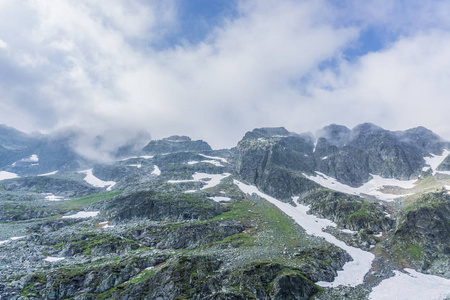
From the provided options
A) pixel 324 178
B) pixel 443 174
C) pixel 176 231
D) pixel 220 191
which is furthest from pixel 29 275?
pixel 443 174

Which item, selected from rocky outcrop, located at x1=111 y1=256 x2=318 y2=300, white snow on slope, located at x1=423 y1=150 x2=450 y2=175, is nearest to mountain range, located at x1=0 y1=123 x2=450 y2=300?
rocky outcrop, located at x1=111 y1=256 x2=318 y2=300

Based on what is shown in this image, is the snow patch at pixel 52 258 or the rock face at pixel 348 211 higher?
the rock face at pixel 348 211

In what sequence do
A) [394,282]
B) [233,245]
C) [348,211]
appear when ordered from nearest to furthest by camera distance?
1. [394,282]
2. [233,245]
3. [348,211]

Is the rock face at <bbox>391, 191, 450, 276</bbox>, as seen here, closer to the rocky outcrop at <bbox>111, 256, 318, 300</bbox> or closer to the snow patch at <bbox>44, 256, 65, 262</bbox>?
the rocky outcrop at <bbox>111, 256, 318, 300</bbox>

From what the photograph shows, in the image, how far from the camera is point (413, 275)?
2007 inches

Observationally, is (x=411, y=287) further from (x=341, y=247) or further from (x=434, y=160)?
(x=434, y=160)

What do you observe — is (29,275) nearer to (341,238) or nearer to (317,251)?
(317,251)

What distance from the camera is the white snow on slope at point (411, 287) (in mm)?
40438

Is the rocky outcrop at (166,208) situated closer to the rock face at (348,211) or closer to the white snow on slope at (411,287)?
the rock face at (348,211)

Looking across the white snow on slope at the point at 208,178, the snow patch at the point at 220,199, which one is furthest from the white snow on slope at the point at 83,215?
the snow patch at the point at 220,199

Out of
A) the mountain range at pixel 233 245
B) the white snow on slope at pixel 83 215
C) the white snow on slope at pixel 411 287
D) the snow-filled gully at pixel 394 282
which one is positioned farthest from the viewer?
the white snow on slope at pixel 83 215

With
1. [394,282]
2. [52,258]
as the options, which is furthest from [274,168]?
[52,258]

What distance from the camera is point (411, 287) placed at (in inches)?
1743

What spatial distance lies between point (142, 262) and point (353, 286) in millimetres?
45343
